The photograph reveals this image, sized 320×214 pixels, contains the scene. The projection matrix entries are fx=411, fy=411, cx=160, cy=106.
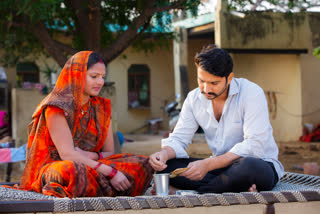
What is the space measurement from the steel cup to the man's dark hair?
740mm

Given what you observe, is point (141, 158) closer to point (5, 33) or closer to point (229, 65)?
point (229, 65)

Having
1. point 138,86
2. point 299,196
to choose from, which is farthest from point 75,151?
point 138,86

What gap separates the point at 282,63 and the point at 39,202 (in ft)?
30.1

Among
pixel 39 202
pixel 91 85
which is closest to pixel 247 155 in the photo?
pixel 91 85

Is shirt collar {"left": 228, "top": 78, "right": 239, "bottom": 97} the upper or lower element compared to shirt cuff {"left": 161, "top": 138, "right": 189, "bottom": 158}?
upper

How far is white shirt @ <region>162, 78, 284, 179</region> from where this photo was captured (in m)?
2.74

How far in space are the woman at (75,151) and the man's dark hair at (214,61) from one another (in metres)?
0.71

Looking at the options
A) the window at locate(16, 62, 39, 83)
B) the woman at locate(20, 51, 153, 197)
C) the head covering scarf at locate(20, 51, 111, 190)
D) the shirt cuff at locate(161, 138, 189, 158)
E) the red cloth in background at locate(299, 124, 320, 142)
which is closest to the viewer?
the woman at locate(20, 51, 153, 197)

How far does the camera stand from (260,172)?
8.57 ft

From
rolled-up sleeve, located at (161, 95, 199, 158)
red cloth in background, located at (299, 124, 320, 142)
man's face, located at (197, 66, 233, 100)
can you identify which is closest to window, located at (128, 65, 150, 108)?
red cloth in background, located at (299, 124, 320, 142)

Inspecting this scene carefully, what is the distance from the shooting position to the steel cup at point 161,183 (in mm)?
2617

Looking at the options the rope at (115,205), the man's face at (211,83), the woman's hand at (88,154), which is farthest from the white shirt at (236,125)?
the rope at (115,205)

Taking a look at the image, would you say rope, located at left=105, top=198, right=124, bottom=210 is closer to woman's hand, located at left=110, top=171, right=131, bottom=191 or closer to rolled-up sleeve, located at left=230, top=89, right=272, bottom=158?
woman's hand, located at left=110, top=171, right=131, bottom=191

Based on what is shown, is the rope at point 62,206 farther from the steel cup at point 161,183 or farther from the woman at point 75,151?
the steel cup at point 161,183
